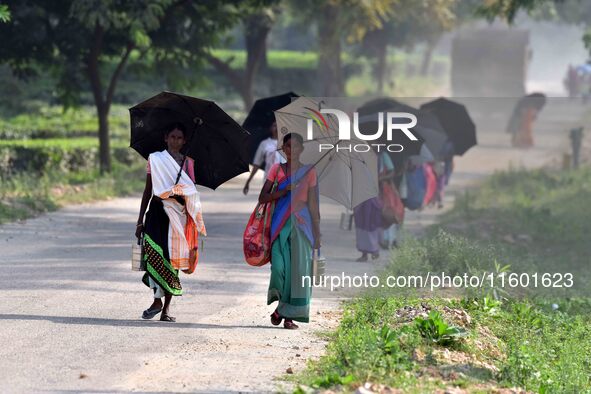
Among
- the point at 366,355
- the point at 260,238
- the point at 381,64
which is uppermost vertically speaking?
the point at 260,238

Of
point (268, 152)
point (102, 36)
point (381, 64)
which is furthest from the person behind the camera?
point (381, 64)

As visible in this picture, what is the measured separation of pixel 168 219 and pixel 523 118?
74.3ft

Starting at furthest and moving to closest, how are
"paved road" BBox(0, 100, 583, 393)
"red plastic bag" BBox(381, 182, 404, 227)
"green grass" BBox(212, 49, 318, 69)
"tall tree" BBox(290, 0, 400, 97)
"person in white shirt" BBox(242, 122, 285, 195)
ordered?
"green grass" BBox(212, 49, 318, 69) < "tall tree" BBox(290, 0, 400, 97) < "red plastic bag" BBox(381, 182, 404, 227) < "person in white shirt" BBox(242, 122, 285, 195) < "paved road" BBox(0, 100, 583, 393)

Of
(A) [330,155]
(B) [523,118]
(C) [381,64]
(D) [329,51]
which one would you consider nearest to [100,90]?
(B) [523,118]

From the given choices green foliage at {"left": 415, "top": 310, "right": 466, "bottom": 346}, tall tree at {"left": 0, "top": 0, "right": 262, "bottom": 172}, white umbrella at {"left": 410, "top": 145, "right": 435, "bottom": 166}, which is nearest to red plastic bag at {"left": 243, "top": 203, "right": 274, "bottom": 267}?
green foliage at {"left": 415, "top": 310, "right": 466, "bottom": 346}

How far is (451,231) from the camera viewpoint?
21.1 meters

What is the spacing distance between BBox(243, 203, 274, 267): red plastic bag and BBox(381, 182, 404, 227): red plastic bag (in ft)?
21.8

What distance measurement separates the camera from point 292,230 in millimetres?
11312

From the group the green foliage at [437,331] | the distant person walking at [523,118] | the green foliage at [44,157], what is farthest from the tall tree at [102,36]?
the green foliage at [437,331]

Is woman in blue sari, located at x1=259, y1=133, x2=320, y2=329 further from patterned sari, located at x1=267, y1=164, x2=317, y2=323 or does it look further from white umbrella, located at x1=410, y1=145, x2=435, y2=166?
white umbrella, located at x1=410, y1=145, x2=435, y2=166

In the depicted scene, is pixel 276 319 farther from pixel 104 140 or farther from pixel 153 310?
pixel 104 140

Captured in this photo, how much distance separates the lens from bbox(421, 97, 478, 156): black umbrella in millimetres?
21734

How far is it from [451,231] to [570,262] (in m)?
2.15

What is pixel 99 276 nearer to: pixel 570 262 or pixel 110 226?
pixel 110 226
